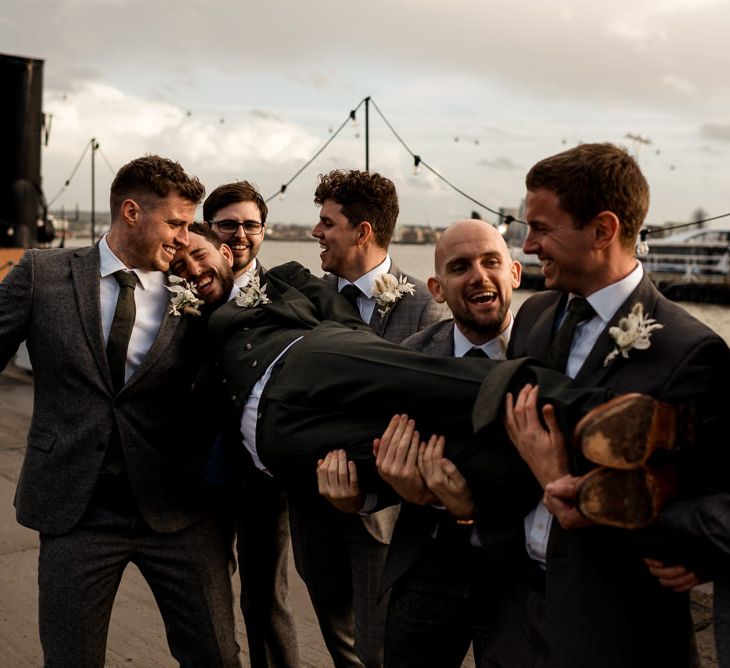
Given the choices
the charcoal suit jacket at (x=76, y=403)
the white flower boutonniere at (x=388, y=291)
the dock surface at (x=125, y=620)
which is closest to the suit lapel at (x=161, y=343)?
the charcoal suit jacket at (x=76, y=403)

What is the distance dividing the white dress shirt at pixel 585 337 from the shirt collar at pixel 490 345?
0.51 meters

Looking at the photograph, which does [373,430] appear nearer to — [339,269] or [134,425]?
[134,425]

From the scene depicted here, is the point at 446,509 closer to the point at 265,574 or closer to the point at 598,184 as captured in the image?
the point at 598,184

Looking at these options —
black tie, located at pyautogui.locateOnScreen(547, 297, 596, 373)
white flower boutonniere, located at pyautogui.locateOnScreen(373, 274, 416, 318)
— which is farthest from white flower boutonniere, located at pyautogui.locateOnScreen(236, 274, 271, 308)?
black tie, located at pyautogui.locateOnScreen(547, 297, 596, 373)

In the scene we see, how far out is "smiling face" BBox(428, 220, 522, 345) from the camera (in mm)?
2629

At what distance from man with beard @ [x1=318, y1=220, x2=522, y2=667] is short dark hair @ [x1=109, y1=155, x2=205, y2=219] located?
821 millimetres

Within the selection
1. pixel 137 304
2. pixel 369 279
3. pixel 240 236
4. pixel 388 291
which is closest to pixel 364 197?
pixel 369 279

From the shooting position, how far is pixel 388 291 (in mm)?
3305

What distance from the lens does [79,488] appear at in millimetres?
2760

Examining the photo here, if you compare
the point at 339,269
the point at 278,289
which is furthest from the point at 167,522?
the point at 339,269

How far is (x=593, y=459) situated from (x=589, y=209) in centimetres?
59

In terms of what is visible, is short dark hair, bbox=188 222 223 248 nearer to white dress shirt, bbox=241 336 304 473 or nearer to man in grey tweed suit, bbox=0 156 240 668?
man in grey tweed suit, bbox=0 156 240 668

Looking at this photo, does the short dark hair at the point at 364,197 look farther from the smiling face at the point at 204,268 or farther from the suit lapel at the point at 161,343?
the suit lapel at the point at 161,343

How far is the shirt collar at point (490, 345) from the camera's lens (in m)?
2.67
